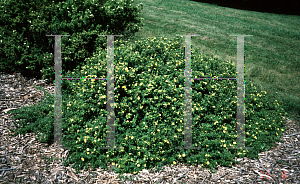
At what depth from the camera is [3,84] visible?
14.5ft

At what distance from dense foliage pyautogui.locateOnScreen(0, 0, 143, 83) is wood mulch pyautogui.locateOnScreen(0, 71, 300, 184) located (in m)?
1.44

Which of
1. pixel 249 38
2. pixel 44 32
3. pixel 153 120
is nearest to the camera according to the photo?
pixel 153 120

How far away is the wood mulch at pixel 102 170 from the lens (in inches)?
111

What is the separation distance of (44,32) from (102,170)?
3194 mm

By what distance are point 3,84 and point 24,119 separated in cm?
126

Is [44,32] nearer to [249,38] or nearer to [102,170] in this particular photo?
[102,170]

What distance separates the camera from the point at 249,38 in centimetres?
941

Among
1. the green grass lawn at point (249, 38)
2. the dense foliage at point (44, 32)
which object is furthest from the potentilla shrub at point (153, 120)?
the green grass lawn at point (249, 38)

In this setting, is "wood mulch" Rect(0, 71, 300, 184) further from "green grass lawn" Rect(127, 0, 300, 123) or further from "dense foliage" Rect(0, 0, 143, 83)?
"green grass lawn" Rect(127, 0, 300, 123)

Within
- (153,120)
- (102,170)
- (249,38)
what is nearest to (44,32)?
(153,120)

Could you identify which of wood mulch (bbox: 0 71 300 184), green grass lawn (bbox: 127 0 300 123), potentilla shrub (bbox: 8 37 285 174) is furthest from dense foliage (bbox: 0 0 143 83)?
green grass lawn (bbox: 127 0 300 123)

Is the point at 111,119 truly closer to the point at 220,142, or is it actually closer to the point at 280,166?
the point at 220,142

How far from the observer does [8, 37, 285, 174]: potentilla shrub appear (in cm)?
314

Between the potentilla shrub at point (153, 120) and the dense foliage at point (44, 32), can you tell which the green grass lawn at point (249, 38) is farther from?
the dense foliage at point (44, 32)
